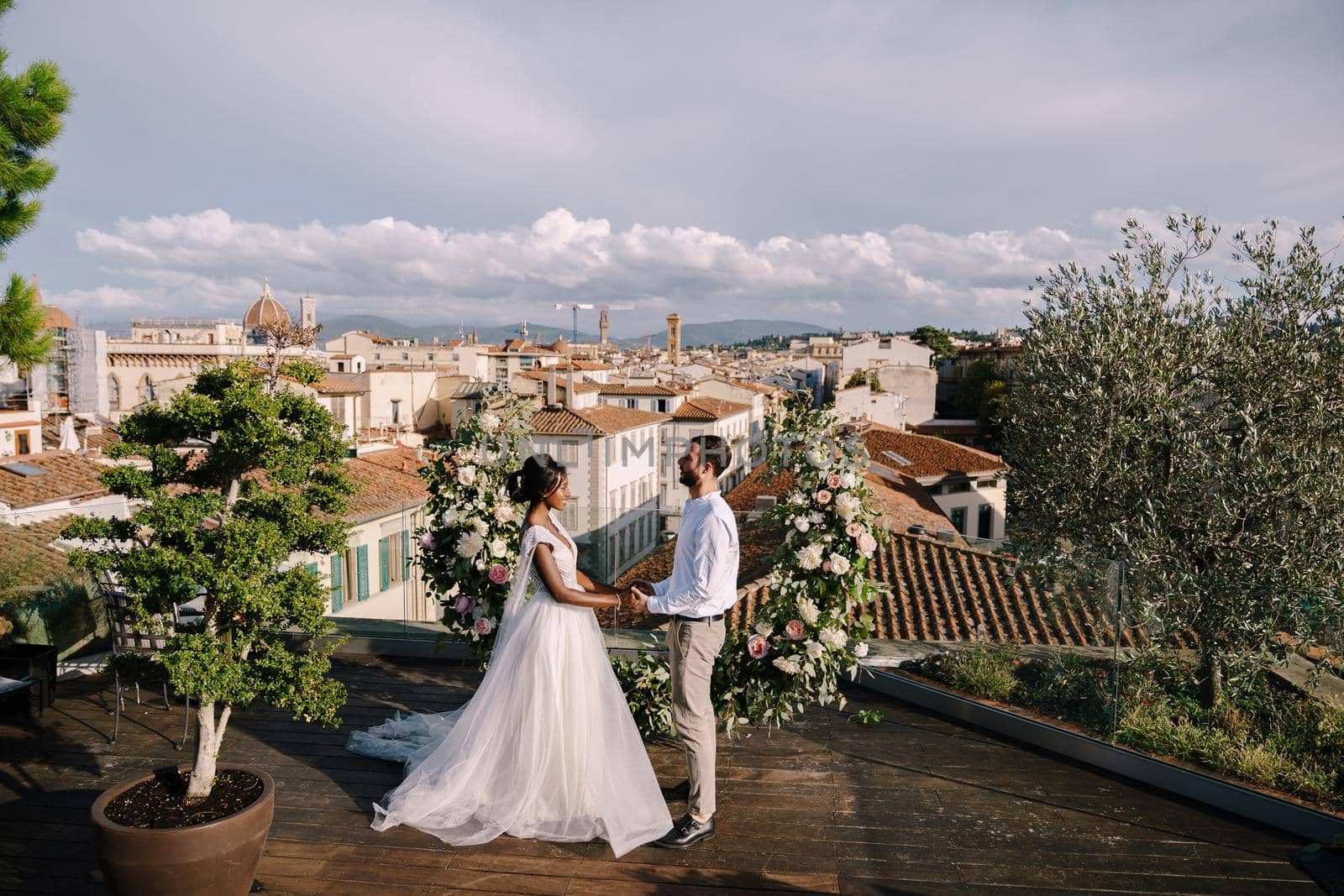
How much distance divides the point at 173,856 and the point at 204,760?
48cm

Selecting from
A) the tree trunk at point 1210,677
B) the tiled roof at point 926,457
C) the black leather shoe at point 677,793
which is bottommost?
the tiled roof at point 926,457

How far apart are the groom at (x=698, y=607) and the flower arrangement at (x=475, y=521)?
5.23 feet

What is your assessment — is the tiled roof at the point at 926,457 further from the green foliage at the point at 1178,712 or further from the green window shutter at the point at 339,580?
the green foliage at the point at 1178,712

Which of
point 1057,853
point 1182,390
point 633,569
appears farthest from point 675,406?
point 1057,853

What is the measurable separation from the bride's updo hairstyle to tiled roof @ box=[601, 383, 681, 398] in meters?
41.5

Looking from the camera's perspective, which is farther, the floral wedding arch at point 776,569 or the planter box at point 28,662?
the planter box at point 28,662

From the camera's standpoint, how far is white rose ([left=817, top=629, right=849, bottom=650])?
201 inches

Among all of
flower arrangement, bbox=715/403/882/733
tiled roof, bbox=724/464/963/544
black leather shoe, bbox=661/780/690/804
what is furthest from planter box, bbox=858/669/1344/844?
tiled roof, bbox=724/464/963/544

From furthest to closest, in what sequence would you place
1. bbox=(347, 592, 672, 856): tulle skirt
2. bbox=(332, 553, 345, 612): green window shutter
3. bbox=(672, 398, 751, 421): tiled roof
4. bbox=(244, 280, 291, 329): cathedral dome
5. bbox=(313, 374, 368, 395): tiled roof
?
bbox=(244, 280, 291, 329): cathedral dome < bbox=(672, 398, 751, 421): tiled roof < bbox=(313, 374, 368, 395): tiled roof < bbox=(332, 553, 345, 612): green window shutter < bbox=(347, 592, 672, 856): tulle skirt

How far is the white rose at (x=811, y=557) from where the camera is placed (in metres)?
5.09

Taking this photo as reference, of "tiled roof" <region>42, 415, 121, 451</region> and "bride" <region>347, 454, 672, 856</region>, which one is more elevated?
"bride" <region>347, 454, 672, 856</region>

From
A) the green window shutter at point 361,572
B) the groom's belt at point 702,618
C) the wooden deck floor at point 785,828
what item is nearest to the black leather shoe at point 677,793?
the wooden deck floor at point 785,828

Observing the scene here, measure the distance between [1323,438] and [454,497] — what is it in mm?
6784

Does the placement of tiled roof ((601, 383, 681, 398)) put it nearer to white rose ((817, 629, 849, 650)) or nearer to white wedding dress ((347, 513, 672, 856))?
white rose ((817, 629, 849, 650))
